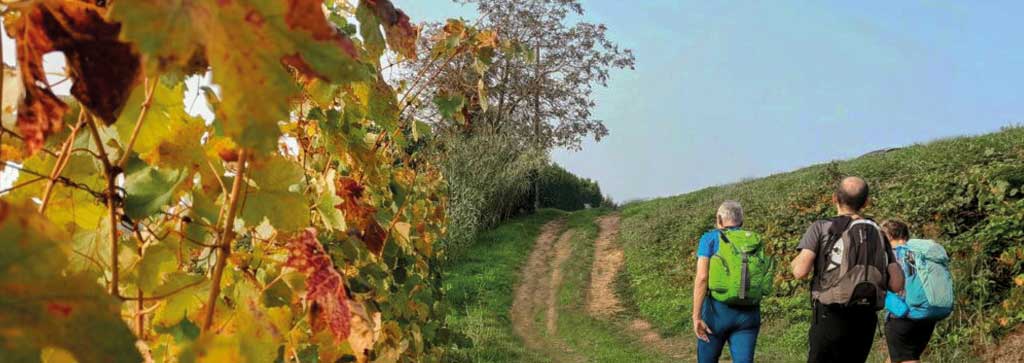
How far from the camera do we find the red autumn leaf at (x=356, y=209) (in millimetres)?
1850

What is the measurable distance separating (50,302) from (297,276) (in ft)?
2.41

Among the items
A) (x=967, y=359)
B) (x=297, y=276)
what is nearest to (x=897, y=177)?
(x=967, y=359)

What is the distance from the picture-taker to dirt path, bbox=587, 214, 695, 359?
29.9 ft

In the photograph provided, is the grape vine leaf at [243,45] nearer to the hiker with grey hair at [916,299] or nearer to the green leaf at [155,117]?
the green leaf at [155,117]

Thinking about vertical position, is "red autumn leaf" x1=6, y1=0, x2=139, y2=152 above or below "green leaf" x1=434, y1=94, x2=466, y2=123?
below

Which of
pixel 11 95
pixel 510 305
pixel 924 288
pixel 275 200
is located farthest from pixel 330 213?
pixel 510 305

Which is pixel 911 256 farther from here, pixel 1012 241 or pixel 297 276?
pixel 297 276

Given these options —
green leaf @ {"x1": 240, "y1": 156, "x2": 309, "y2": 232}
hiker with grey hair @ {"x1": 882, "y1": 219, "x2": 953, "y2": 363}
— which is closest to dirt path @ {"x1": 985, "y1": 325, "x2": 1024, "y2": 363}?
hiker with grey hair @ {"x1": 882, "y1": 219, "x2": 953, "y2": 363}

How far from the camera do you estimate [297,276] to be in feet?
3.63

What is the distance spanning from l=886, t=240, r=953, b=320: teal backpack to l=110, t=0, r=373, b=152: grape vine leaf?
5132mm

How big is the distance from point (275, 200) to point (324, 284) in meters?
0.21

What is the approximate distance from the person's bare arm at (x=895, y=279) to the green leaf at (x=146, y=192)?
3783 millimetres

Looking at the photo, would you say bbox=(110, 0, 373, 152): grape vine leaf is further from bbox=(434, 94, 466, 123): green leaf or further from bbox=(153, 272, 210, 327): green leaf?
bbox=(434, 94, 466, 123): green leaf

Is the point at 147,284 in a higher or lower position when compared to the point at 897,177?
lower
